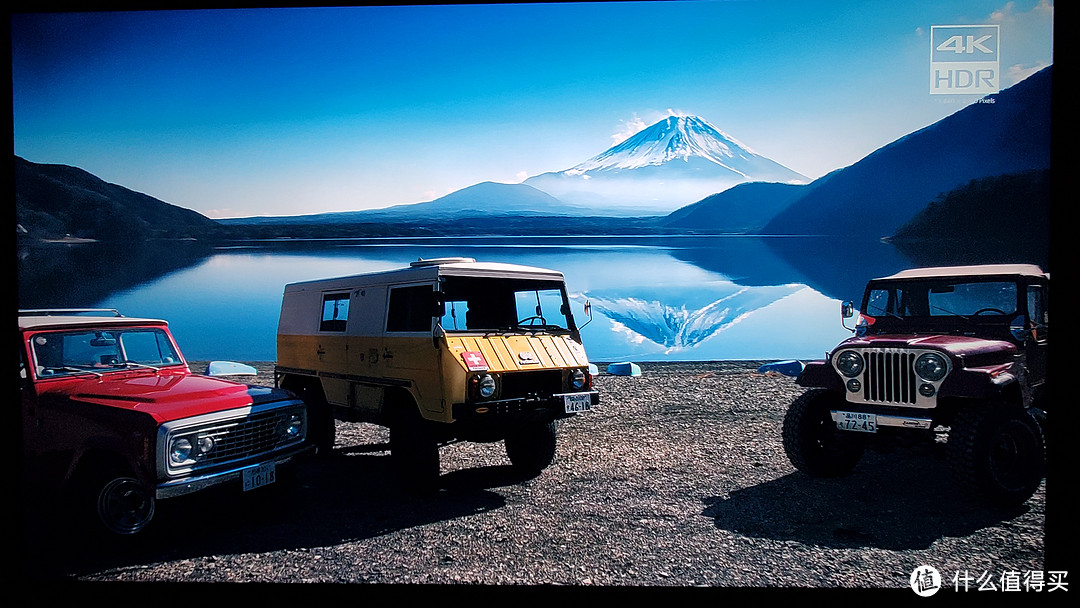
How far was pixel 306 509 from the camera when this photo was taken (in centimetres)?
588

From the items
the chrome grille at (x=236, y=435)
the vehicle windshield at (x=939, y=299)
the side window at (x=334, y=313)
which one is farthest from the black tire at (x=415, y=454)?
the vehicle windshield at (x=939, y=299)

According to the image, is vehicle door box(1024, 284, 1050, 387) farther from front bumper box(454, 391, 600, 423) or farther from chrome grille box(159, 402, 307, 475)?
chrome grille box(159, 402, 307, 475)

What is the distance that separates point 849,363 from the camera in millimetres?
6062

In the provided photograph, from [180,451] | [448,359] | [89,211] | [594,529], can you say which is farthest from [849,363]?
[89,211]

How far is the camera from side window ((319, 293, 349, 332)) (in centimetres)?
724

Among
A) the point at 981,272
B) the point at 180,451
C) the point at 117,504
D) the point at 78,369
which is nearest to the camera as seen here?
the point at 180,451

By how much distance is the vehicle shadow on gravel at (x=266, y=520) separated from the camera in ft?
15.9

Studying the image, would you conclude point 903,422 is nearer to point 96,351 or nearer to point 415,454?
point 415,454

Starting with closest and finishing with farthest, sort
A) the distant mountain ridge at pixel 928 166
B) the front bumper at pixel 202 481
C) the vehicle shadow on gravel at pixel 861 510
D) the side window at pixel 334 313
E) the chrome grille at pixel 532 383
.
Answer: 1. the front bumper at pixel 202 481
2. the vehicle shadow on gravel at pixel 861 510
3. the chrome grille at pixel 532 383
4. the side window at pixel 334 313
5. the distant mountain ridge at pixel 928 166

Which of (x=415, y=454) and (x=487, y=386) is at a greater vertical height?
(x=487, y=386)

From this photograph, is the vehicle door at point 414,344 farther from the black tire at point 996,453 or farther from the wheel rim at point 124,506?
the black tire at point 996,453

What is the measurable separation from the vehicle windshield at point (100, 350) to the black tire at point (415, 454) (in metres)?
2.17

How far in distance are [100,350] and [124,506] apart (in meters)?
1.60

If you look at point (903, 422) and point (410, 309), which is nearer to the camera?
point (903, 422)
